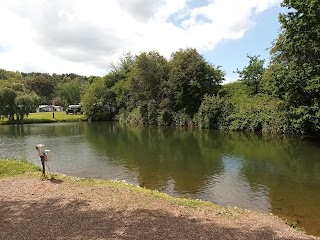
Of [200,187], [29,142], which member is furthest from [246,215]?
[29,142]

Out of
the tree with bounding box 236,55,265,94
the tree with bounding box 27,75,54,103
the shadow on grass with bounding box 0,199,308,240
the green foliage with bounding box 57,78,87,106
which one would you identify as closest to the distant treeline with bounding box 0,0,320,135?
the tree with bounding box 236,55,265,94

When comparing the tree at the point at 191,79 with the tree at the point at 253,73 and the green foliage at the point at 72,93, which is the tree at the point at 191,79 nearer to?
the tree at the point at 253,73

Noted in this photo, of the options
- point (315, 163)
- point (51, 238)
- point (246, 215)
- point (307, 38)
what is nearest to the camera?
point (51, 238)

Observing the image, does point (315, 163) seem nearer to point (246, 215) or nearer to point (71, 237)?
point (246, 215)

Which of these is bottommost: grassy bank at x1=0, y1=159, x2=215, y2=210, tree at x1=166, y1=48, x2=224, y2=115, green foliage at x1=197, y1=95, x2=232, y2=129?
grassy bank at x1=0, y1=159, x2=215, y2=210

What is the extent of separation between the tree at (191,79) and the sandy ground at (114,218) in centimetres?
4241

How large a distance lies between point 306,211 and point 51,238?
10094 millimetres

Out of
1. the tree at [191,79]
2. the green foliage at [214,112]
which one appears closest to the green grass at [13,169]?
the green foliage at [214,112]

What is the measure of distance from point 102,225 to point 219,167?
13.7 m

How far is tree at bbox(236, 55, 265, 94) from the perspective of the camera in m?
51.6

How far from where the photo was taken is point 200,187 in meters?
16.9

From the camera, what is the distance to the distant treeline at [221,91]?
29.6 meters

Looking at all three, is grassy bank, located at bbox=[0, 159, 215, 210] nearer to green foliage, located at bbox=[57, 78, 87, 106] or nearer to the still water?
the still water

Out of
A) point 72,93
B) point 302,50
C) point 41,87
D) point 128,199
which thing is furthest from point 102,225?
point 41,87
